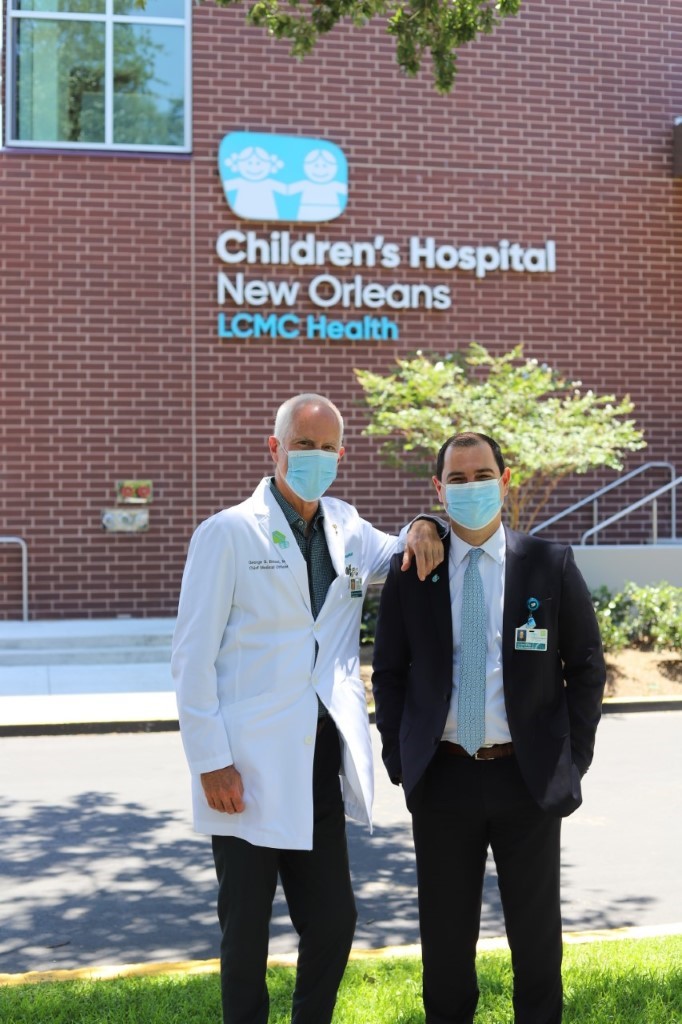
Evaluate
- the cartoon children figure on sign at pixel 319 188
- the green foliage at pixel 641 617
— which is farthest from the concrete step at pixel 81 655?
the cartoon children figure on sign at pixel 319 188

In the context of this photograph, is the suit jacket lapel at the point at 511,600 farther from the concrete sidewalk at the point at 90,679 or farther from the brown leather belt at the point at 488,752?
the concrete sidewalk at the point at 90,679

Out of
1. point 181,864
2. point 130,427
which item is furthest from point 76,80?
point 181,864

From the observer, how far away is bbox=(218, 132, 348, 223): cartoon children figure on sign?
15.1 m

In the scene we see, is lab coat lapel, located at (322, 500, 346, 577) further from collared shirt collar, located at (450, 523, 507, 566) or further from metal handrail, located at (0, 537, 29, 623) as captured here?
metal handrail, located at (0, 537, 29, 623)

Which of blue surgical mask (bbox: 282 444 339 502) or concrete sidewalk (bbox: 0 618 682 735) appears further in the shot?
concrete sidewalk (bbox: 0 618 682 735)

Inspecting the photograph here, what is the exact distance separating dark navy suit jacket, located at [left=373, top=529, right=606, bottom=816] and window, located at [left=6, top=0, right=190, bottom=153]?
1264cm

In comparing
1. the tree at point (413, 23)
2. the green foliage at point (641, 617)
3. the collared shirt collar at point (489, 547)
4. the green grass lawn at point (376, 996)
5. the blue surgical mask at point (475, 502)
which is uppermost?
the tree at point (413, 23)

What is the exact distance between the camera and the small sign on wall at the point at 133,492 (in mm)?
14898

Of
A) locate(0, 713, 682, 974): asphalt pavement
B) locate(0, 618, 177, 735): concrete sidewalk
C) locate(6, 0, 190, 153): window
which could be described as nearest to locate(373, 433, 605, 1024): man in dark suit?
locate(0, 713, 682, 974): asphalt pavement

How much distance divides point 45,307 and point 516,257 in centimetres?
611

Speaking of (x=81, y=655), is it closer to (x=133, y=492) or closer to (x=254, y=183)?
(x=133, y=492)

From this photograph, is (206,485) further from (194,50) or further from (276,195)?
(194,50)

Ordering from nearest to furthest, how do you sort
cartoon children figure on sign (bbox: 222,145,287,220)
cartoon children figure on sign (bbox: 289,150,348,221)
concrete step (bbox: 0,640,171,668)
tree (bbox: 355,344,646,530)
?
tree (bbox: 355,344,646,530) < concrete step (bbox: 0,640,171,668) < cartoon children figure on sign (bbox: 222,145,287,220) < cartoon children figure on sign (bbox: 289,150,348,221)

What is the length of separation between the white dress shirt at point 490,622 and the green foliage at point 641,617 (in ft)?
28.8
